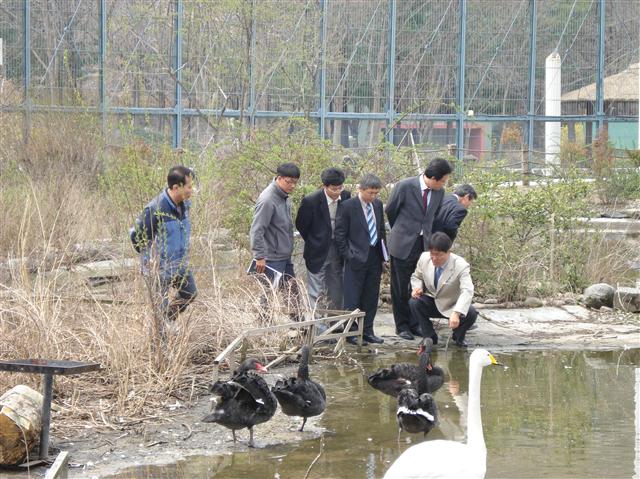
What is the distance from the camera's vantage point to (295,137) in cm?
1434

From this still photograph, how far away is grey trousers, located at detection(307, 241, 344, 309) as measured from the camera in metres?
11.4

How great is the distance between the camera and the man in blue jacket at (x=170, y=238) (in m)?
8.93

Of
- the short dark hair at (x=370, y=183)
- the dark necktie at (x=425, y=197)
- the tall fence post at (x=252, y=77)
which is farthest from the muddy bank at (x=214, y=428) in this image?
the tall fence post at (x=252, y=77)

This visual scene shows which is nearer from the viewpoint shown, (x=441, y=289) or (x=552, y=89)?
(x=441, y=289)

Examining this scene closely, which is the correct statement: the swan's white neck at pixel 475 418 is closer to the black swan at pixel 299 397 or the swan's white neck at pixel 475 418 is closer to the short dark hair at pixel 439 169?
the black swan at pixel 299 397

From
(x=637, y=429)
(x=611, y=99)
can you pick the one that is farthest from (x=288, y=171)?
(x=611, y=99)

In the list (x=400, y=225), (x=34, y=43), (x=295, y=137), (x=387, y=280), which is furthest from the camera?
(x=34, y=43)

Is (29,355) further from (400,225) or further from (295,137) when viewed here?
(295,137)

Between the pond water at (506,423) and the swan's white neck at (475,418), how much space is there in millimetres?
578

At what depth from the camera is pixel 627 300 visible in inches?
506

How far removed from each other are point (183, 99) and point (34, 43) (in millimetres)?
4224

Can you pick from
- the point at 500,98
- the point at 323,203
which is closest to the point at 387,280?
the point at 323,203

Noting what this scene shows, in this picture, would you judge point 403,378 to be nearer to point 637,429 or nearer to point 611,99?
point 637,429

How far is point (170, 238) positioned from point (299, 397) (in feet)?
7.36
